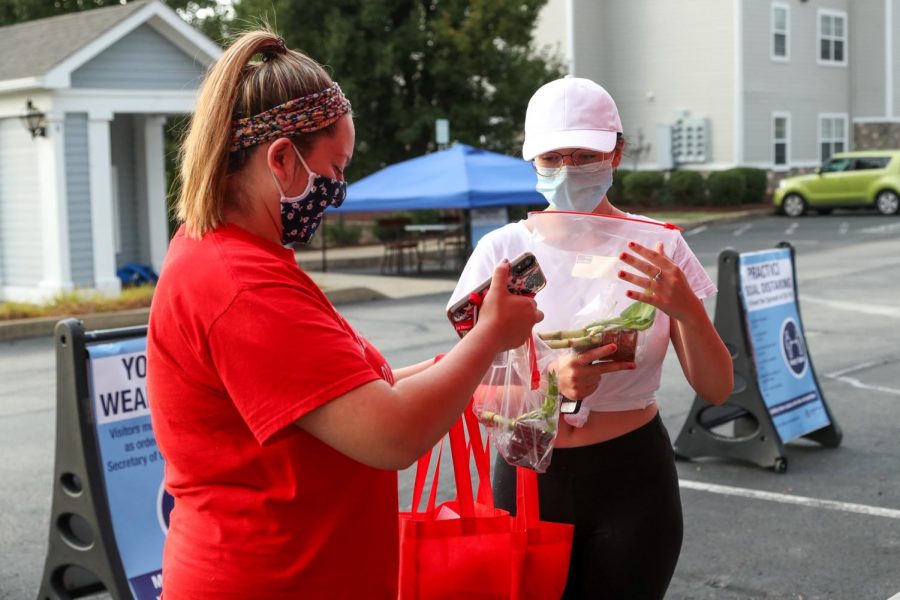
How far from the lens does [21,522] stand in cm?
616

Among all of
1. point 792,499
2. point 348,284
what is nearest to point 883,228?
point 348,284

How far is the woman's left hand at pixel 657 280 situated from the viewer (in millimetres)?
2559

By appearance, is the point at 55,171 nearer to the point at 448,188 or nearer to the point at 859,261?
the point at 448,188

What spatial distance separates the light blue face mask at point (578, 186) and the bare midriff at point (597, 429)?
0.56 meters

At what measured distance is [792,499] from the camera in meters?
6.18

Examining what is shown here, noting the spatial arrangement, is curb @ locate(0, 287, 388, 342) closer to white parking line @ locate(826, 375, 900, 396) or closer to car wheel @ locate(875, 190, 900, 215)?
white parking line @ locate(826, 375, 900, 396)

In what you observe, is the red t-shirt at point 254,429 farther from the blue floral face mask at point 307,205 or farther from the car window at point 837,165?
the car window at point 837,165

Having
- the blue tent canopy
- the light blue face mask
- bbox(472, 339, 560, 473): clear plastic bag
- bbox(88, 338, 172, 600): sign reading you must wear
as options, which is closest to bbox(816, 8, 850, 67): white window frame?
the blue tent canopy

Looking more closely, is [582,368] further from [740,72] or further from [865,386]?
[740,72]

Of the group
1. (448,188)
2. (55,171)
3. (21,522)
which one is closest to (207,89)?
(21,522)

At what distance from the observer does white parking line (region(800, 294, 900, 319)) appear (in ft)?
43.5

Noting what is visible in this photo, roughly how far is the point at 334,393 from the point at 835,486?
5.24m

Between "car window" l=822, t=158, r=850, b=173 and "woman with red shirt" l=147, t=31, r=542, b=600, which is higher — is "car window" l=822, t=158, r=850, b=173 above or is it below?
above

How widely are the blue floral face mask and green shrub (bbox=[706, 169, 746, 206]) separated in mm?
33664
